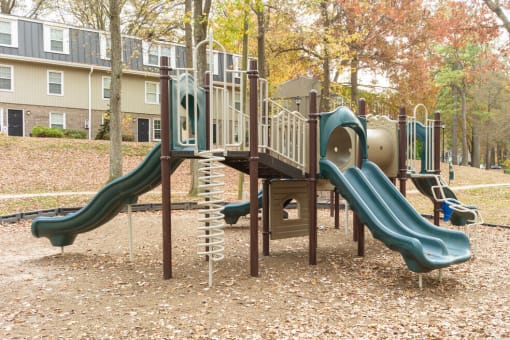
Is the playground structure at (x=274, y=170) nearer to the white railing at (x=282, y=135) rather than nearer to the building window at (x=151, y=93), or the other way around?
the white railing at (x=282, y=135)

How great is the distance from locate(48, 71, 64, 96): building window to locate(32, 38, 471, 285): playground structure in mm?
22493

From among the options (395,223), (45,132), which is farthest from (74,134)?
(395,223)

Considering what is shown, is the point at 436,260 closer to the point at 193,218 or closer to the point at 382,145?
the point at 382,145

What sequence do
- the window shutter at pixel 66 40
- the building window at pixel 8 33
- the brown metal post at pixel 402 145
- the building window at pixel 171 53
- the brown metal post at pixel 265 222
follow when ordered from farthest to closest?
the building window at pixel 171 53, the window shutter at pixel 66 40, the building window at pixel 8 33, the brown metal post at pixel 402 145, the brown metal post at pixel 265 222

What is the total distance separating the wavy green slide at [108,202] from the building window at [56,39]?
23.0m

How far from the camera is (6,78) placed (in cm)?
2794

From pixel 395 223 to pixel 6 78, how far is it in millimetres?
26637

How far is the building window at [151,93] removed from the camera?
32719 millimetres

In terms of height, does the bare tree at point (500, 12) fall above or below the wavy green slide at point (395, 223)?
above

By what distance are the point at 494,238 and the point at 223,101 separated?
785 cm

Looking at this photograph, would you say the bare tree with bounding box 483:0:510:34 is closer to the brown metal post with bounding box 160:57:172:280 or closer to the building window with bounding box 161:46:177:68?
the brown metal post with bounding box 160:57:172:280

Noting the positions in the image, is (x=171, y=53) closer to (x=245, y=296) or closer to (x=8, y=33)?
(x=8, y=33)

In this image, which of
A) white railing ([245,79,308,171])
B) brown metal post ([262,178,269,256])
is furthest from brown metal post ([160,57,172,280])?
brown metal post ([262,178,269,256])

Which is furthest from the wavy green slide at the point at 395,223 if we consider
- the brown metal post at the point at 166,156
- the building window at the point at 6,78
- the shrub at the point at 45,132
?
the building window at the point at 6,78
